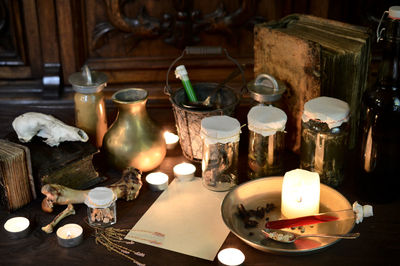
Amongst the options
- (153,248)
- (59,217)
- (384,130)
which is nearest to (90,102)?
(59,217)

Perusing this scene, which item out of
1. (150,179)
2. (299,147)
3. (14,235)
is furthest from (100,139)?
(299,147)

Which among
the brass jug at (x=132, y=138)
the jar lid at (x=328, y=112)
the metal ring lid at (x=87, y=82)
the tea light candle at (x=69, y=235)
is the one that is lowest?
the tea light candle at (x=69, y=235)

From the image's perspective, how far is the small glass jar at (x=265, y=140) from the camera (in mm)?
1039

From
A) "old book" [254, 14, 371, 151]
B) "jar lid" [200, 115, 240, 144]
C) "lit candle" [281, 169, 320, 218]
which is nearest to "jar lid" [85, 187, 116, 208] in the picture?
"jar lid" [200, 115, 240, 144]

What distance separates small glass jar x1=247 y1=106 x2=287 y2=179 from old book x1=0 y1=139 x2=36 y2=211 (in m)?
0.43

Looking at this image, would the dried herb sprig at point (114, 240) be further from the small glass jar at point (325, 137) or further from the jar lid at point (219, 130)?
the small glass jar at point (325, 137)

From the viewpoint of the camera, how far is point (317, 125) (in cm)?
104

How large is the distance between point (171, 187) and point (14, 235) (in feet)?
1.05

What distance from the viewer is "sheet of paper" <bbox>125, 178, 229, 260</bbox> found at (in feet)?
3.02

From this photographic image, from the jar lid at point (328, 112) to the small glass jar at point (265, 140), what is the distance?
0.18ft

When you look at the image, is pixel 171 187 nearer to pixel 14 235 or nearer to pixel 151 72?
pixel 14 235

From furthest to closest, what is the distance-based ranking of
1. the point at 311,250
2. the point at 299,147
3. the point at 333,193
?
1. the point at 299,147
2. the point at 333,193
3. the point at 311,250

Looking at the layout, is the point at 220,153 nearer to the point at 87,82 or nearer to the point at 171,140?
the point at 171,140

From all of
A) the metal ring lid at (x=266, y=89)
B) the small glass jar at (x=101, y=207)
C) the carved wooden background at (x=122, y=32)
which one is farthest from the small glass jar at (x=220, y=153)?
the carved wooden background at (x=122, y=32)
